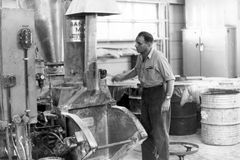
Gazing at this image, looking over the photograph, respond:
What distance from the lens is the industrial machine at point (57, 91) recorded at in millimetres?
2363

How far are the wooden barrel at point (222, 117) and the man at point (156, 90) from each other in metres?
1.24

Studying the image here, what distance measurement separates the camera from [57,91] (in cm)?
296

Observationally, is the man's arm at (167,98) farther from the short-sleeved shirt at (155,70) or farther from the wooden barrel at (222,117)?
the wooden barrel at (222,117)

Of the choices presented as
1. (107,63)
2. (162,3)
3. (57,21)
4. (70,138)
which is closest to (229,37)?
(162,3)

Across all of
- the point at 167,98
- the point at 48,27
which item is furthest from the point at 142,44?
the point at 48,27

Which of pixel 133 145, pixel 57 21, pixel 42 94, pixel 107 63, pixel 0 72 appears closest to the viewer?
pixel 0 72

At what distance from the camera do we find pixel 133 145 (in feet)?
9.55

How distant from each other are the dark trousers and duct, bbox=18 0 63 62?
878 mm

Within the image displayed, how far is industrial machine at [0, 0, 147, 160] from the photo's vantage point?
7.75 ft

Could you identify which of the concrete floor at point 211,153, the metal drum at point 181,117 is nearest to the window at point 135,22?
the metal drum at point 181,117

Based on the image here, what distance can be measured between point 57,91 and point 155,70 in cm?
90

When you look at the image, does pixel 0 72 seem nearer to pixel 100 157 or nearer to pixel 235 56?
pixel 100 157

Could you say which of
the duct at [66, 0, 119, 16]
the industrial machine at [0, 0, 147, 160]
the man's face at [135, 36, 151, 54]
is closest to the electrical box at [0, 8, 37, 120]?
the industrial machine at [0, 0, 147, 160]

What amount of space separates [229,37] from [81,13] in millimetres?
4321
